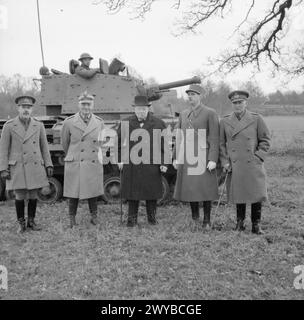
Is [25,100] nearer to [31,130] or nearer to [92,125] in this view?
[31,130]

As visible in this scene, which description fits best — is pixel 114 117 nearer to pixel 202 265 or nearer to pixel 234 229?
pixel 234 229

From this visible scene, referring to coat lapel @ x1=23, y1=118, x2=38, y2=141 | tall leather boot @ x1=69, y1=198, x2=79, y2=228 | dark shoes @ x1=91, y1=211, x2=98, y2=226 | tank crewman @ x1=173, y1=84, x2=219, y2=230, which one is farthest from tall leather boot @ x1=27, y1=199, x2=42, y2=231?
tank crewman @ x1=173, y1=84, x2=219, y2=230

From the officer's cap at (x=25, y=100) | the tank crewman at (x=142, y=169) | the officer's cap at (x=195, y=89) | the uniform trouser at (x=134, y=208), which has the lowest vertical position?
the uniform trouser at (x=134, y=208)

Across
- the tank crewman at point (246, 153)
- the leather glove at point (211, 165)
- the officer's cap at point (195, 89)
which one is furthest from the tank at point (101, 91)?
the tank crewman at point (246, 153)

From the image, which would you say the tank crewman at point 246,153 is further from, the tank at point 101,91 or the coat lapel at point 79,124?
the tank at point 101,91

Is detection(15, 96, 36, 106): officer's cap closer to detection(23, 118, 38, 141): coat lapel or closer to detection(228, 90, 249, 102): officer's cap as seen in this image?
detection(23, 118, 38, 141): coat lapel

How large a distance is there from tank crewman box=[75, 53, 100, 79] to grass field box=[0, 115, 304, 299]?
3.04m

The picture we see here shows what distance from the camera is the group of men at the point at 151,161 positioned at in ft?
19.0

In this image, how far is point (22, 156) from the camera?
613cm

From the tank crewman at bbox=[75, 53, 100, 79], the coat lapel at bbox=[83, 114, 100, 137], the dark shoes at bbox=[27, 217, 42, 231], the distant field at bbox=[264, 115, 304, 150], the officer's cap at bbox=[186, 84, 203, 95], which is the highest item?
the tank crewman at bbox=[75, 53, 100, 79]

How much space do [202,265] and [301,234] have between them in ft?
6.27

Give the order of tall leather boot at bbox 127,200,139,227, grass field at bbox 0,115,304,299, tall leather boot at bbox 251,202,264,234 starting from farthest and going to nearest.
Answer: tall leather boot at bbox 127,200,139,227 < tall leather boot at bbox 251,202,264,234 < grass field at bbox 0,115,304,299

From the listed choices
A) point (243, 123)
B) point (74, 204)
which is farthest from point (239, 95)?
point (74, 204)

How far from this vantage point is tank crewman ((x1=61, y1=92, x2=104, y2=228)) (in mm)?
6211
